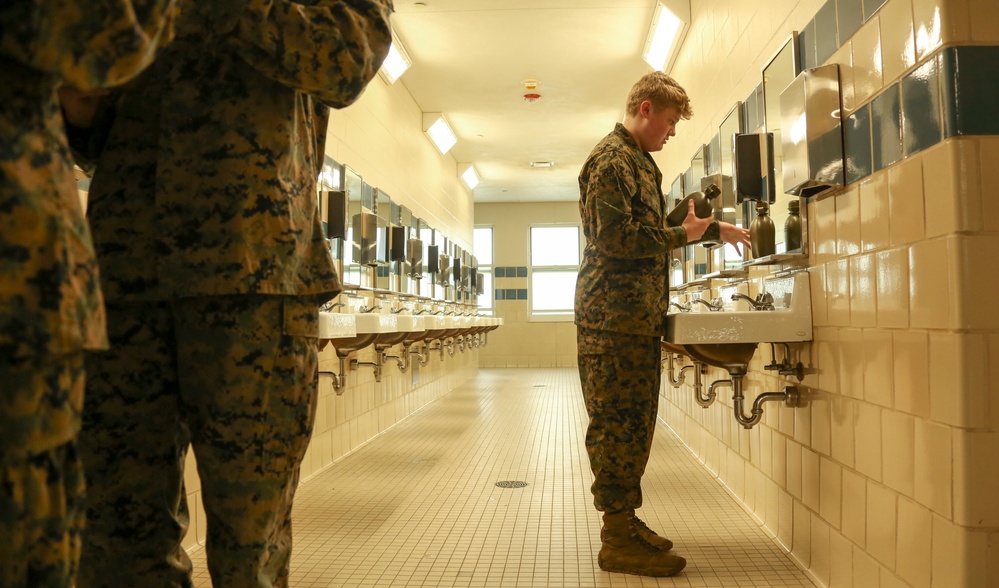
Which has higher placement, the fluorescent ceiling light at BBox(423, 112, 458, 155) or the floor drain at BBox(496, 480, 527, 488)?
the fluorescent ceiling light at BBox(423, 112, 458, 155)

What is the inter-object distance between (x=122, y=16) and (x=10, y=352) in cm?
32

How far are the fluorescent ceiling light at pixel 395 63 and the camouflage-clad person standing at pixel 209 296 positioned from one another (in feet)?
15.0

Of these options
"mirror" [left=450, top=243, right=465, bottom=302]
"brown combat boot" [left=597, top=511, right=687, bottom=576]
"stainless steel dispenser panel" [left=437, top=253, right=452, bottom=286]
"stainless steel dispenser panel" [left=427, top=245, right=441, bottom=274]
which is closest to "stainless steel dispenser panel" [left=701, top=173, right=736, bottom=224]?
"brown combat boot" [left=597, top=511, right=687, bottom=576]

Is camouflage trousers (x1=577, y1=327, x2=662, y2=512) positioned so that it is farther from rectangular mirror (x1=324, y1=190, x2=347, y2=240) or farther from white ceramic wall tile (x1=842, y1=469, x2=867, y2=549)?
rectangular mirror (x1=324, y1=190, x2=347, y2=240)

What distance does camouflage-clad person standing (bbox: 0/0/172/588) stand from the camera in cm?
62

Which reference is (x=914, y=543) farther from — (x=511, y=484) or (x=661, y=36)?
(x=661, y=36)

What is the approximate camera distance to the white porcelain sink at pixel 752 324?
2273 millimetres

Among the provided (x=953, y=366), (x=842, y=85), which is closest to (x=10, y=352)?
(x=953, y=366)

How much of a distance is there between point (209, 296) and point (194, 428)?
0.63 feet

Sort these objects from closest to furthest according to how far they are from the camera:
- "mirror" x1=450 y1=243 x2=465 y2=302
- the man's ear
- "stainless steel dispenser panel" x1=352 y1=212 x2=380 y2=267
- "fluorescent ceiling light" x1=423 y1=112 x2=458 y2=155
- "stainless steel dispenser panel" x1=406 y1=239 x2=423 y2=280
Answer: the man's ear < "stainless steel dispenser panel" x1=352 y1=212 x2=380 y2=267 < "stainless steel dispenser panel" x1=406 y1=239 x2=423 y2=280 < "fluorescent ceiling light" x1=423 y1=112 x2=458 y2=155 < "mirror" x1=450 y1=243 x2=465 y2=302

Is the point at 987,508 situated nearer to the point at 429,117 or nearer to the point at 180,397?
the point at 180,397

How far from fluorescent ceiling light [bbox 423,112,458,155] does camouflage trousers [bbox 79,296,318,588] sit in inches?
255

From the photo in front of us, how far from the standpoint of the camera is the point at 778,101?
259 centimetres

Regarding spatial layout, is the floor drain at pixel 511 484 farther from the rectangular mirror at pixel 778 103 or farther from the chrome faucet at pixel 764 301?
the rectangular mirror at pixel 778 103
